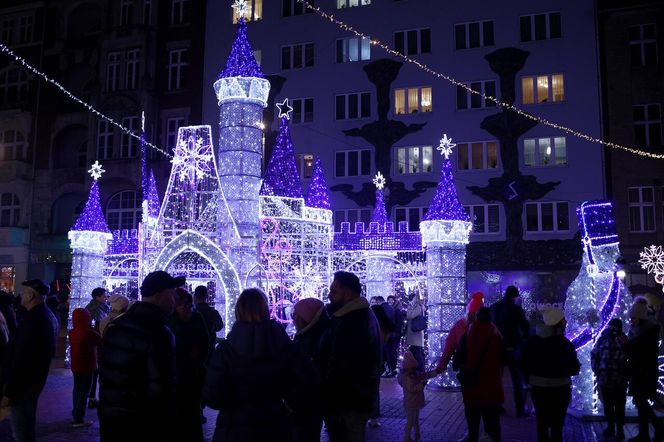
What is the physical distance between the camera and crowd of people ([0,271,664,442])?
173 inches

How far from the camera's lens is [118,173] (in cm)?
3306

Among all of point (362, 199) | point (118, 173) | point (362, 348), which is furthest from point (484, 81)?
point (362, 348)

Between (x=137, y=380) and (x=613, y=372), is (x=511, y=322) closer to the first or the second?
(x=613, y=372)

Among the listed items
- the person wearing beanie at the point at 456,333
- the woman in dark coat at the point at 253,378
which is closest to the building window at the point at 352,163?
the person wearing beanie at the point at 456,333

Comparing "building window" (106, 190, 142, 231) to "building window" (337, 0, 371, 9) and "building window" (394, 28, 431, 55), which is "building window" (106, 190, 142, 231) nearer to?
"building window" (337, 0, 371, 9)

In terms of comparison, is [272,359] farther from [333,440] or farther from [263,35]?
[263,35]

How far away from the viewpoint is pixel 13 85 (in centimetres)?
3644

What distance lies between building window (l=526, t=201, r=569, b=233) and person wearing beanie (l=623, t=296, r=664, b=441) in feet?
64.7

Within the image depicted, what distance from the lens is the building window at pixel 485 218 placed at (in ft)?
95.7

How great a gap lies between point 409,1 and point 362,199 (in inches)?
374

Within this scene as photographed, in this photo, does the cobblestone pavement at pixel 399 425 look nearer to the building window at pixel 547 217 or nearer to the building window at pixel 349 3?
the building window at pixel 547 217

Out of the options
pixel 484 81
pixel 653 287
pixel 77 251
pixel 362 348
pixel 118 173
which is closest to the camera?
pixel 362 348

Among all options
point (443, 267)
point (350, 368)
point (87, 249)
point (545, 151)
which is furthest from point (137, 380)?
point (545, 151)

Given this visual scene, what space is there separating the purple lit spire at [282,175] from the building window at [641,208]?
16645 millimetres
